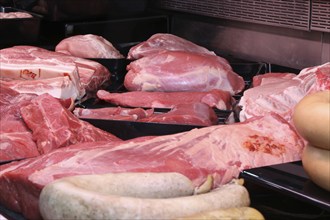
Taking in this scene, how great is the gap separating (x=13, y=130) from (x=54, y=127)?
179 millimetres

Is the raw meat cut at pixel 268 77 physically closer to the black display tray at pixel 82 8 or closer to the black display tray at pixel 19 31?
the black display tray at pixel 19 31

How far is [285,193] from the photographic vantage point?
210 centimetres

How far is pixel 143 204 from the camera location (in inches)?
68.1

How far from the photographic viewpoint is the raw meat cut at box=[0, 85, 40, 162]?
2736 millimetres

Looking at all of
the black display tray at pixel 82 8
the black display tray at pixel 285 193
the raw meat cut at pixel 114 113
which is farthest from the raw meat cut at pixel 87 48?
the black display tray at pixel 285 193

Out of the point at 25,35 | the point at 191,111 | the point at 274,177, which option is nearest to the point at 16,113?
the point at 191,111

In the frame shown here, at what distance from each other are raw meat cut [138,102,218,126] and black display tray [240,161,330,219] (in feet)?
3.00

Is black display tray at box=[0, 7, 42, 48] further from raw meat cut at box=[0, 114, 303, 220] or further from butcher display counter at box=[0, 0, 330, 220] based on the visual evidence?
raw meat cut at box=[0, 114, 303, 220]

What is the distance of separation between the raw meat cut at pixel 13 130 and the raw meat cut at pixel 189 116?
55 centimetres

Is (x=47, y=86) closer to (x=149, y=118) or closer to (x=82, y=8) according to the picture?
(x=149, y=118)

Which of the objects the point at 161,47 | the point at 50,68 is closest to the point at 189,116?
the point at 50,68

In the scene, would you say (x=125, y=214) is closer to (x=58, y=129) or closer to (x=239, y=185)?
(x=239, y=185)

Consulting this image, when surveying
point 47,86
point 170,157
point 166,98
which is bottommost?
point 166,98

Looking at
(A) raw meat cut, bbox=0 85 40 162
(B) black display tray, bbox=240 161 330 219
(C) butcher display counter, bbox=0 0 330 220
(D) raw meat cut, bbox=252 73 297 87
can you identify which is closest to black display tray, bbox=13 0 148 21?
(C) butcher display counter, bbox=0 0 330 220
